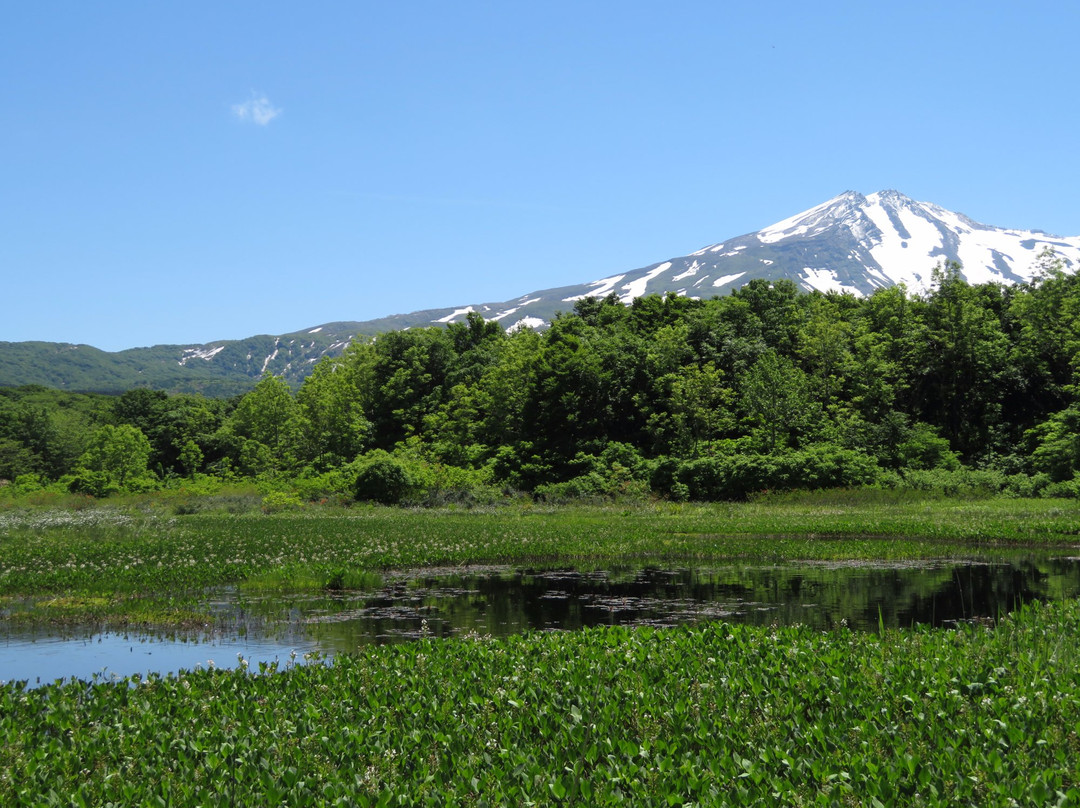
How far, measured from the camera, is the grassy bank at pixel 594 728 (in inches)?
272

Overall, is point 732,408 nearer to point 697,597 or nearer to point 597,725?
point 697,597

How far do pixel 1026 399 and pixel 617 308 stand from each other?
35.1 m

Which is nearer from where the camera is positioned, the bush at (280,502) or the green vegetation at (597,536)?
the green vegetation at (597,536)

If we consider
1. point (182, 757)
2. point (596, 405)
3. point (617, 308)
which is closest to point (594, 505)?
point (596, 405)

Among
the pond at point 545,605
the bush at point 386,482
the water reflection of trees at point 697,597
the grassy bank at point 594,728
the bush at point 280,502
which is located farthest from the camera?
the bush at point 386,482

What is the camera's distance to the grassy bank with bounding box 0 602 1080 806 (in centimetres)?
690

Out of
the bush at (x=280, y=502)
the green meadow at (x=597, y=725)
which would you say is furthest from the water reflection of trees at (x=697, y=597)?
the bush at (x=280, y=502)

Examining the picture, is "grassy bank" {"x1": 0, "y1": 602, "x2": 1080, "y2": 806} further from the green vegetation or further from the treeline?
the treeline

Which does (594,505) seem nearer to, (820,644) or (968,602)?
(968,602)

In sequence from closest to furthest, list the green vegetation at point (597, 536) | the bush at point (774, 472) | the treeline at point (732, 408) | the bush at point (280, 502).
Answer: the green vegetation at point (597, 536), the bush at point (774, 472), the treeline at point (732, 408), the bush at point (280, 502)

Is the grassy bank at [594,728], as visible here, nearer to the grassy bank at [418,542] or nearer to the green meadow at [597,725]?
the green meadow at [597,725]

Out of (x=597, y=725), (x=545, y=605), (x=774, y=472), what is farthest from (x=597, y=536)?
(x=597, y=725)

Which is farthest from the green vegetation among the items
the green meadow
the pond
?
the pond

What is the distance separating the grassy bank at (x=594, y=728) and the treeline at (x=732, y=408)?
41.4 meters
